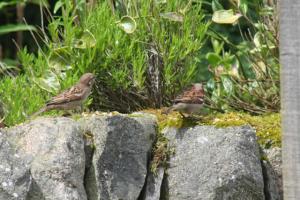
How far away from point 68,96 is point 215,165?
1046 millimetres

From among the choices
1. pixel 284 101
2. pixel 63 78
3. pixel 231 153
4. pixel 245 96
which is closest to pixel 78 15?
pixel 63 78

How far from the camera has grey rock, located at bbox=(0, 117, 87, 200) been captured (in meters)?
4.27

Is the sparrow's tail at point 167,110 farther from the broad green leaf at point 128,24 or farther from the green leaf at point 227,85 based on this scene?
the green leaf at point 227,85

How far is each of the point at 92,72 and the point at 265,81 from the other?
4.27 feet

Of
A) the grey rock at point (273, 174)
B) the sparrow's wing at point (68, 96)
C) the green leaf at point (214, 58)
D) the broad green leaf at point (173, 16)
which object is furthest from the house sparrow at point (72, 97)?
the green leaf at point (214, 58)

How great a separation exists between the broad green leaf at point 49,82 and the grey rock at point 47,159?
2.98ft

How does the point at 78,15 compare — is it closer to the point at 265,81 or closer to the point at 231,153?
the point at 265,81

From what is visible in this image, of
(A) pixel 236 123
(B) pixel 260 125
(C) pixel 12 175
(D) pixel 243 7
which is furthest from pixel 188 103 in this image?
(D) pixel 243 7

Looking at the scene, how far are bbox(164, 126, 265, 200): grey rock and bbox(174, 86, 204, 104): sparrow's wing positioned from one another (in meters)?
0.22

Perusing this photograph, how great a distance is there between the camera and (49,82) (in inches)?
219

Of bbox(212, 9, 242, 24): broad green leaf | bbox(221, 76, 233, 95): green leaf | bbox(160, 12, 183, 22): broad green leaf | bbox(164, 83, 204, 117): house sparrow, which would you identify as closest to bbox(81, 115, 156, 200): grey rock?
bbox(164, 83, 204, 117): house sparrow

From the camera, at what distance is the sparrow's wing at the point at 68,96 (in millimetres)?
5036

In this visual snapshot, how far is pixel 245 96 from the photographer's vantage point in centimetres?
615

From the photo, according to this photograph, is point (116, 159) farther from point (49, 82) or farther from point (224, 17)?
point (224, 17)
